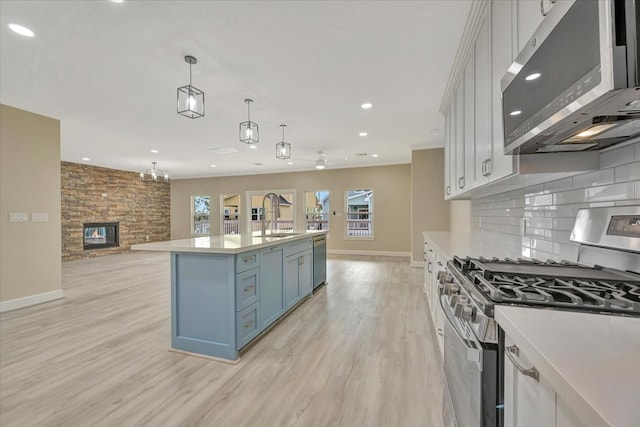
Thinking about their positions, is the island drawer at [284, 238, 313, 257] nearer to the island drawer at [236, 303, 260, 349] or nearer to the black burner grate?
the island drawer at [236, 303, 260, 349]

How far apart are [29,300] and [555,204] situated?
5580 millimetres

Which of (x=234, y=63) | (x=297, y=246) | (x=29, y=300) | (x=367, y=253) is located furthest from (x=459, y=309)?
(x=367, y=253)

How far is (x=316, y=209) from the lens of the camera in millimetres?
8328

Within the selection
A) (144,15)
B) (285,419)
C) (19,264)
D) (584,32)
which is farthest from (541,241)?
(19,264)

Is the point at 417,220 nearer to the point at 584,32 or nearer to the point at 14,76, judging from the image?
the point at 584,32

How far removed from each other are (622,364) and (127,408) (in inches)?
90.0

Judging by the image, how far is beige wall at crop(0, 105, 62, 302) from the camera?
10.8 ft

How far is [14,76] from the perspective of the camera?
263cm

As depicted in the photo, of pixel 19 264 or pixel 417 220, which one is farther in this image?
pixel 417 220

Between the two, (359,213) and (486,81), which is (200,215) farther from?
(486,81)

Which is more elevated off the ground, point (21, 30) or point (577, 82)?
point (21, 30)

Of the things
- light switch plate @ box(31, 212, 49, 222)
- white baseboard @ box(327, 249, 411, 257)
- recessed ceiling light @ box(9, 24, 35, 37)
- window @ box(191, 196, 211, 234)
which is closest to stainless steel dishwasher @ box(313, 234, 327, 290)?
recessed ceiling light @ box(9, 24, 35, 37)

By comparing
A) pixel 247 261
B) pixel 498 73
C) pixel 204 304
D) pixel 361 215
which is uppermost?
pixel 498 73

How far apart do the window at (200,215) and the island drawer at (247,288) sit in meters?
8.17
